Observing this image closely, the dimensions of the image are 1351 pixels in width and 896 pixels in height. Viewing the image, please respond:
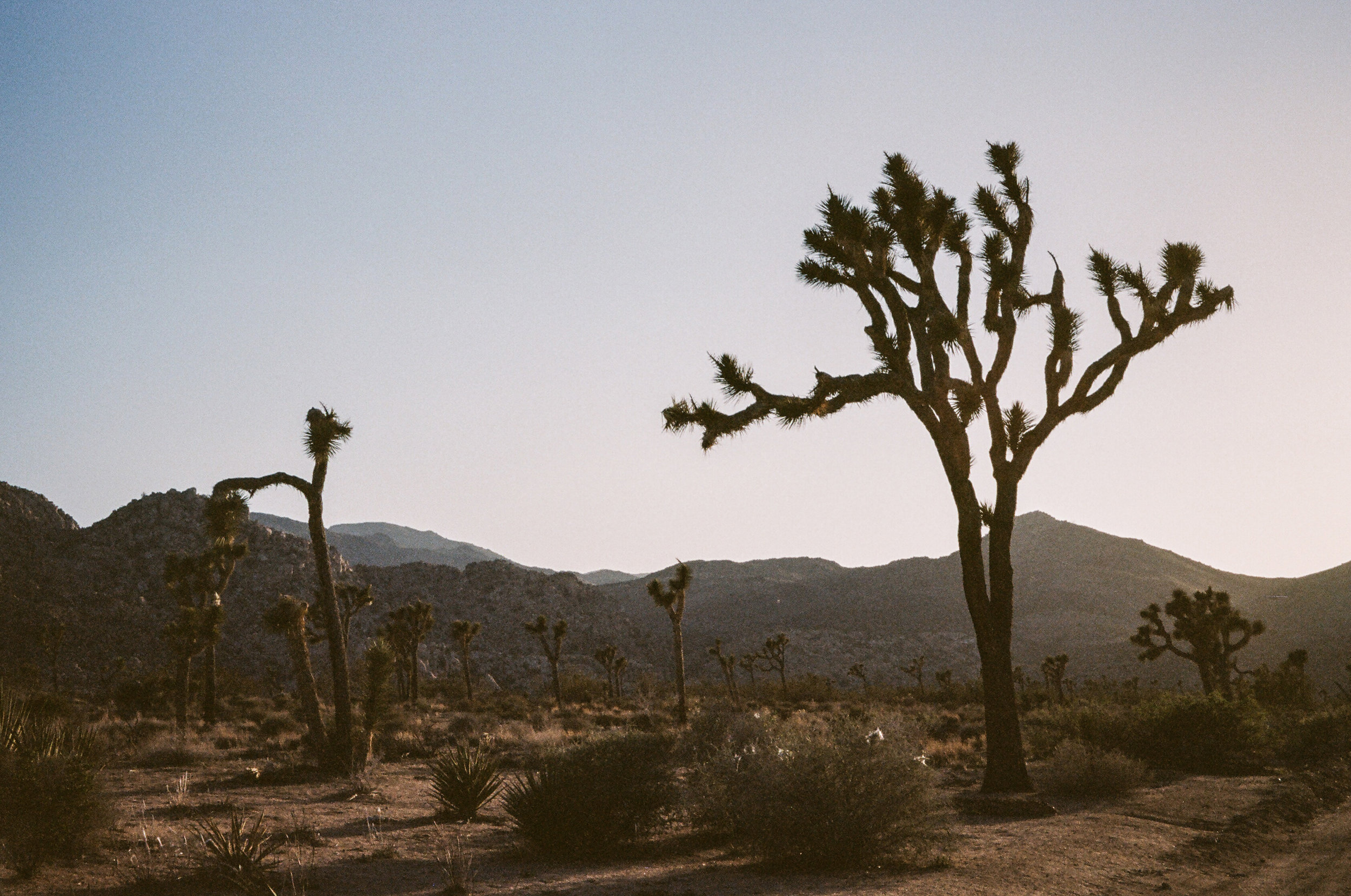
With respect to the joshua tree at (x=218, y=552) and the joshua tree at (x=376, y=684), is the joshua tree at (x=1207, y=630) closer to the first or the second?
the joshua tree at (x=376, y=684)

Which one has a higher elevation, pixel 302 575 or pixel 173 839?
pixel 302 575

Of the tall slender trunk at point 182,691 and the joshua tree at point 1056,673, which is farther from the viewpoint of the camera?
the joshua tree at point 1056,673

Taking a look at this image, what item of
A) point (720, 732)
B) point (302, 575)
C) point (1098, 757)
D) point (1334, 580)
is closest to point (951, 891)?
point (720, 732)

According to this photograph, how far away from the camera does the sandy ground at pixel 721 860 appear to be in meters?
7.59

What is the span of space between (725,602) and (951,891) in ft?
316

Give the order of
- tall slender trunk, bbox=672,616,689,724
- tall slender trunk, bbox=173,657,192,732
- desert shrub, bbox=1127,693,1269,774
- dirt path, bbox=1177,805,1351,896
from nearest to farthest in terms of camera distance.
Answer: dirt path, bbox=1177,805,1351,896 → desert shrub, bbox=1127,693,1269,774 → tall slender trunk, bbox=173,657,192,732 → tall slender trunk, bbox=672,616,689,724

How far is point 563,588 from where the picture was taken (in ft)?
274

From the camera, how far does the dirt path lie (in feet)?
25.6

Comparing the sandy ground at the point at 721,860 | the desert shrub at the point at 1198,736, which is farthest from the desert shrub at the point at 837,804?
the desert shrub at the point at 1198,736

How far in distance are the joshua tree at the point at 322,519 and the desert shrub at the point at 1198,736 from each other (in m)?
15.0

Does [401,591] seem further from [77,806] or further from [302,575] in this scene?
[77,806]

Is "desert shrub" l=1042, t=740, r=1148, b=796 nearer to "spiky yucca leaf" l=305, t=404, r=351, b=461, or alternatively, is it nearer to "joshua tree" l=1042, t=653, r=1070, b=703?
"spiky yucca leaf" l=305, t=404, r=351, b=461

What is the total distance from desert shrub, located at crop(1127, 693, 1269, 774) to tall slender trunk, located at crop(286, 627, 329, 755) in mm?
15492

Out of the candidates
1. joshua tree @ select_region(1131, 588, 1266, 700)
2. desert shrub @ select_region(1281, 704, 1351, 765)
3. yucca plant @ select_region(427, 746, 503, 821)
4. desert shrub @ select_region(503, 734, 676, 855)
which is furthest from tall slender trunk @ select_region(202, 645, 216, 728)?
joshua tree @ select_region(1131, 588, 1266, 700)
